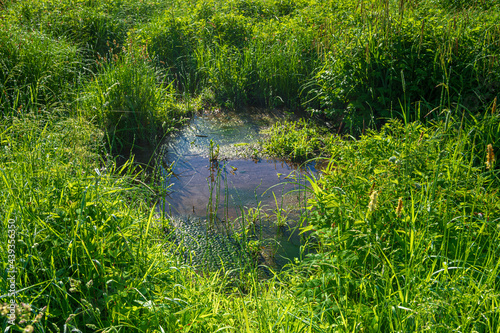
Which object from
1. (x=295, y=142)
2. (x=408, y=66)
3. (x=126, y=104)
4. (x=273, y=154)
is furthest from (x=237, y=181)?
(x=408, y=66)

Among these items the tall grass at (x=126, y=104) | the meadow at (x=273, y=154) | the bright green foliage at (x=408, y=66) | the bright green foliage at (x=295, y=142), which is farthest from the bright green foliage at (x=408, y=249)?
the tall grass at (x=126, y=104)

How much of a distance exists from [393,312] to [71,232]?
1.68 m

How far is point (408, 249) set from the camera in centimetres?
210

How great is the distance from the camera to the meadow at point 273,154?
1885 mm

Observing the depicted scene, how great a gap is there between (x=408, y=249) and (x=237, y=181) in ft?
7.67

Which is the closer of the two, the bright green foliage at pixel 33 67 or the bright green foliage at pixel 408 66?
the bright green foliage at pixel 408 66

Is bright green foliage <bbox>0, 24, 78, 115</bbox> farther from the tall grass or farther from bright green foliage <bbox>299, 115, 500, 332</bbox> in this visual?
bright green foliage <bbox>299, 115, 500, 332</bbox>

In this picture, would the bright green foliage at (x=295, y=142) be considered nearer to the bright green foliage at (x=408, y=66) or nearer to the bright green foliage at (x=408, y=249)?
the bright green foliage at (x=408, y=66)

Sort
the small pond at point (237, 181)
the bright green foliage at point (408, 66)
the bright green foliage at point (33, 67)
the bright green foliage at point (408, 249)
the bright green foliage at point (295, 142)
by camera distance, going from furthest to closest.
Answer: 1. the bright green foliage at point (295, 142)
2. the bright green foliage at point (33, 67)
3. the bright green foliage at point (408, 66)
4. the small pond at point (237, 181)
5. the bright green foliage at point (408, 249)

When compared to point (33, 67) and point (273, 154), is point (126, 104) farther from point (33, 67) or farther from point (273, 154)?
point (273, 154)

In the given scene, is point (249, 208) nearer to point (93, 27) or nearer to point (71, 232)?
point (71, 232)

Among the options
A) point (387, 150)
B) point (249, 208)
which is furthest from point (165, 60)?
point (387, 150)

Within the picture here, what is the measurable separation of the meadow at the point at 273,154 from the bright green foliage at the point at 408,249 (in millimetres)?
16

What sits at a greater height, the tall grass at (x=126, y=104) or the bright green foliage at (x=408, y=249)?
the tall grass at (x=126, y=104)
